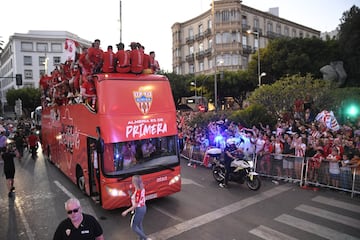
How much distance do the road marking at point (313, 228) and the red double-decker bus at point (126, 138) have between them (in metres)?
3.01

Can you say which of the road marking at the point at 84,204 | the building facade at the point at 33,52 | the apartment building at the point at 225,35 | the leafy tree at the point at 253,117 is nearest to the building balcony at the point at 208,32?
the apartment building at the point at 225,35

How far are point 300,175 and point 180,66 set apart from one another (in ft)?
204

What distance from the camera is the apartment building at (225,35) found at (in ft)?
185

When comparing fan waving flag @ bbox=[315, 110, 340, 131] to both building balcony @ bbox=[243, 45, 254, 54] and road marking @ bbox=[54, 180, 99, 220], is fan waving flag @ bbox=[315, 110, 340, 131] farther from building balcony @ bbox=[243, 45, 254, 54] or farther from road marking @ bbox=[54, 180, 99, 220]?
building balcony @ bbox=[243, 45, 254, 54]

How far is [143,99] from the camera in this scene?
787cm

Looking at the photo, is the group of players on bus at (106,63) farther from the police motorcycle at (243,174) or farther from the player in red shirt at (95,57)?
the police motorcycle at (243,174)

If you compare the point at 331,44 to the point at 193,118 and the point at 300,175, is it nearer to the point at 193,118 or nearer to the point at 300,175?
the point at 193,118

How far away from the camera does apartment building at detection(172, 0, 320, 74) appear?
2219 inches

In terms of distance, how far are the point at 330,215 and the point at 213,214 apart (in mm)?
2954

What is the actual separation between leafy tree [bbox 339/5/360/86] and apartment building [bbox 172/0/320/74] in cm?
1668

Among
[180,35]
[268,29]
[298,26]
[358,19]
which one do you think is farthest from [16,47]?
[358,19]

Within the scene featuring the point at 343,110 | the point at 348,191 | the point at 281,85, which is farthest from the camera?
the point at 281,85

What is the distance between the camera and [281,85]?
18.6m

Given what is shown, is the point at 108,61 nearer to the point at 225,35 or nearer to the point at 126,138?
the point at 126,138
